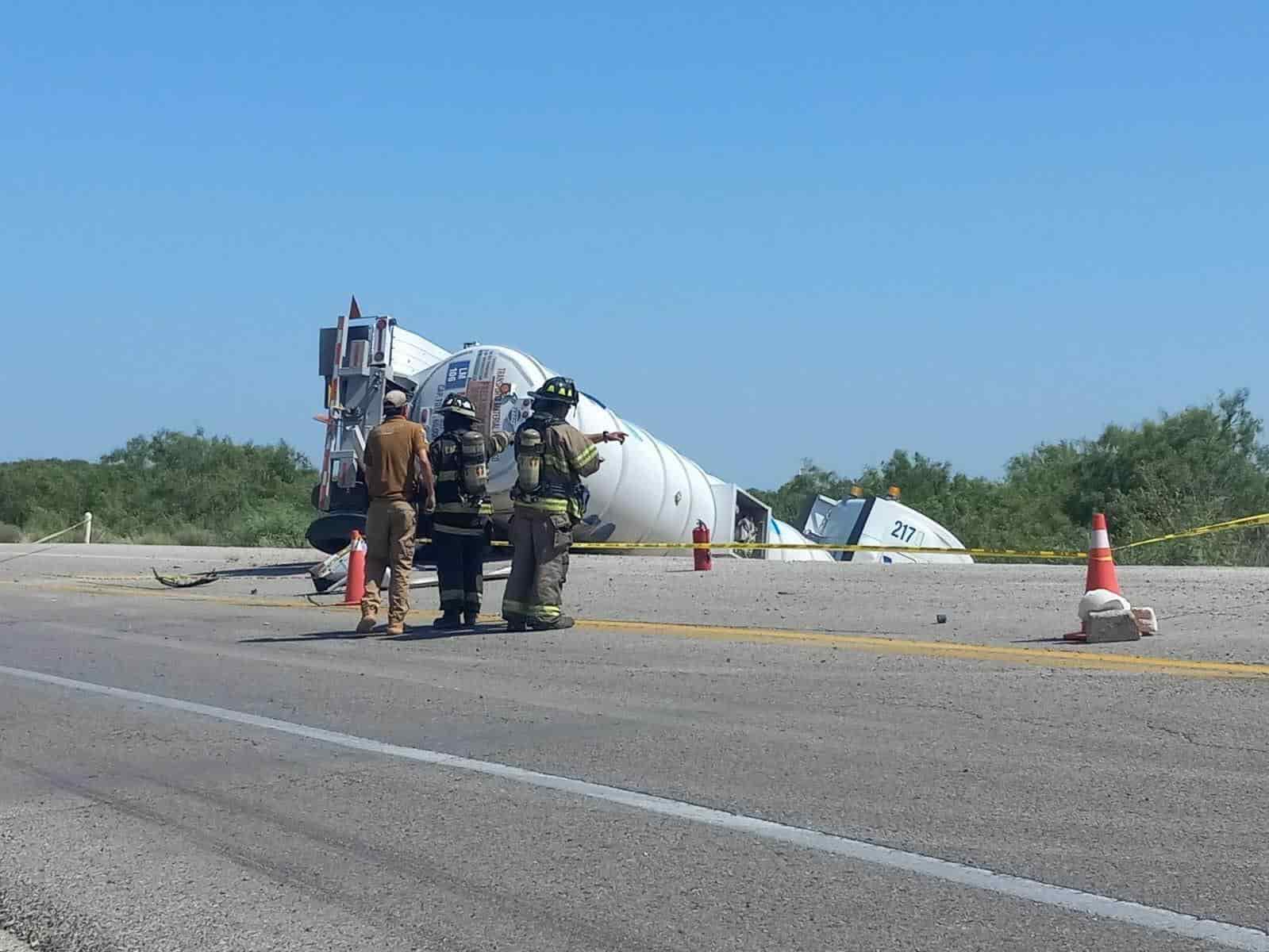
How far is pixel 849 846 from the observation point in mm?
4539

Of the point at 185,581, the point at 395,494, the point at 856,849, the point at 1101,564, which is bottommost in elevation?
the point at 856,849


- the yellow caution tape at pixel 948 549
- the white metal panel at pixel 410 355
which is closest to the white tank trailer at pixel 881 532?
the yellow caution tape at pixel 948 549

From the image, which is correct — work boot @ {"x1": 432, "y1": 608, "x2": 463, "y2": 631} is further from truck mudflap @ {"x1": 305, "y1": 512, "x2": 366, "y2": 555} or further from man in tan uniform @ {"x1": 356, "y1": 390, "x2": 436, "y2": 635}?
truck mudflap @ {"x1": 305, "y1": 512, "x2": 366, "y2": 555}

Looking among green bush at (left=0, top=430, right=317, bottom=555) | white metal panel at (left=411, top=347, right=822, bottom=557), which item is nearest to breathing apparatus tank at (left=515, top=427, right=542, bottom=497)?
white metal panel at (left=411, top=347, right=822, bottom=557)

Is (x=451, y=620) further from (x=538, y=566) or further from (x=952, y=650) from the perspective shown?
(x=952, y=650)

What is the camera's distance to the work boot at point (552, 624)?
448 inches

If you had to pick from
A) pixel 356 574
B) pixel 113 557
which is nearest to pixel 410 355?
pixel 356 574

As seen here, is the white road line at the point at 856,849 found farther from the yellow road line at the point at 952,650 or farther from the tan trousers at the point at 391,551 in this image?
the tan trousers at the point at 391,551

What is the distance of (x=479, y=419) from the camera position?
19.0 metres

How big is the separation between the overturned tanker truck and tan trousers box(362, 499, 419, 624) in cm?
698

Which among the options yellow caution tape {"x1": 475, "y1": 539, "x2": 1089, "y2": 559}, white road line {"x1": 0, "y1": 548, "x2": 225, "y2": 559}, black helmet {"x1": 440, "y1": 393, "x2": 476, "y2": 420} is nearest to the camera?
black helmet {"x1": 440, "y1": 393, "x2": 476, "y2": 420}

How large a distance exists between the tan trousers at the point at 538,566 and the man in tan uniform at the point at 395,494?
94 cm

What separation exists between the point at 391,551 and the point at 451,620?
2.69ft

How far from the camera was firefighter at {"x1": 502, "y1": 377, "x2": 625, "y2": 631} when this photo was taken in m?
11.3
